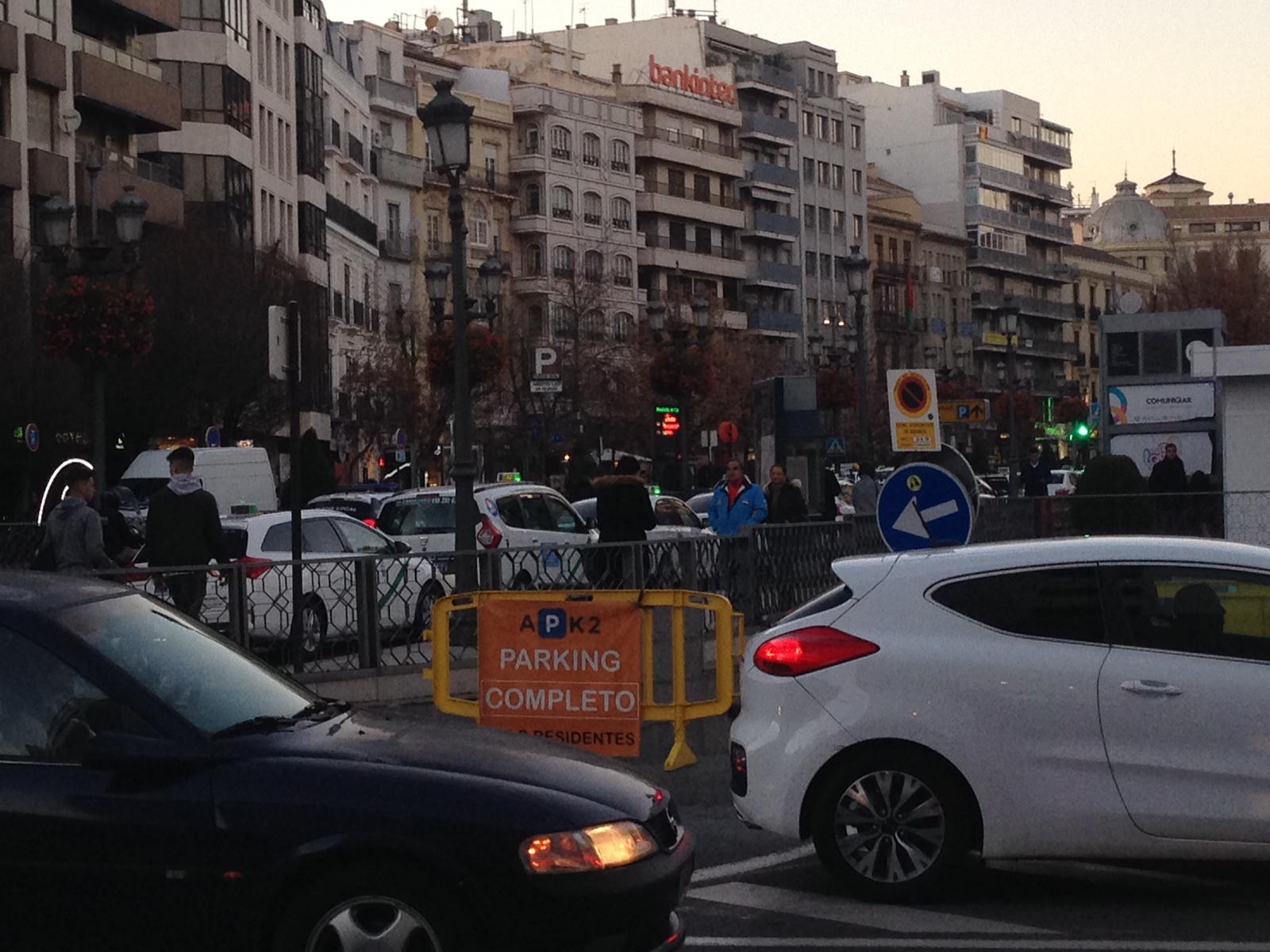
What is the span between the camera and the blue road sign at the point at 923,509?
1528 cm

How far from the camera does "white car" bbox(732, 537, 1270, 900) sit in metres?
8.93

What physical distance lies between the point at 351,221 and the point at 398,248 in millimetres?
6583

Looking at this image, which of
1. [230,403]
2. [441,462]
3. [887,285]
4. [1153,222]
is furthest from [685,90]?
[1153,222]

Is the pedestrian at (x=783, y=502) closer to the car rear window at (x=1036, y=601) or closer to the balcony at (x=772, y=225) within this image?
the car rear window at (x=1036, y=601)

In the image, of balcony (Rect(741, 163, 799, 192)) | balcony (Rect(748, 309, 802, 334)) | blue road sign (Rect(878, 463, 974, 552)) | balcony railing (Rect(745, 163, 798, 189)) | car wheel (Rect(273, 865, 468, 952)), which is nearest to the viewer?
car wheel (Rect(273, 865, 468, 952))

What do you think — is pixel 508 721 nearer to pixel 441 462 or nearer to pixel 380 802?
pixel 380 802

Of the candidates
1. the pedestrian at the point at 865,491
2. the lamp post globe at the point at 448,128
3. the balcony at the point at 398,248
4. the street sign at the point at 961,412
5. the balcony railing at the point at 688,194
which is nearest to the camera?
the lamp post globe at the point at 448,128

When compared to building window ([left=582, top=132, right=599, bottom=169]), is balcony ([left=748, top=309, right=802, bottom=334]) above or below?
below

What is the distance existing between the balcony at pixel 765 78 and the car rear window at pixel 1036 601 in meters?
111

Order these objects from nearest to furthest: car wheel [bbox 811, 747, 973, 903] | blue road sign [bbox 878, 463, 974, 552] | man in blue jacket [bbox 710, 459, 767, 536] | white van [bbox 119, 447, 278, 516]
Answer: car wheel [bbox 811, 747, 973, 903]
blue road sign [bbox 878, 463, 974, 552]
man in blue jacket [bbox 710, 459, 767, 536]
white van [bbox 119, 447, 278, 516]

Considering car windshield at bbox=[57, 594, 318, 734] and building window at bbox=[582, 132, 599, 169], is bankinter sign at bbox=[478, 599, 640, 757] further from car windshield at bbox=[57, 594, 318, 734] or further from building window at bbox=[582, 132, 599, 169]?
building window at bbox=[582, 132, 599, 169]

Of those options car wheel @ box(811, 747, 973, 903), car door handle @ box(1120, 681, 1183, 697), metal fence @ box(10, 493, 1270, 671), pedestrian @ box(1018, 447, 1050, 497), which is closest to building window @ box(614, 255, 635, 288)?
pedestrian @ box(1018, 447, 1050, 497)

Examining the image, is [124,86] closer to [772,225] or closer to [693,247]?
[693,247]

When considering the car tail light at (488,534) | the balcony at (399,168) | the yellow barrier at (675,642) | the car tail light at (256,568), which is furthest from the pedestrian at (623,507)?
the balcony at (399,168)
